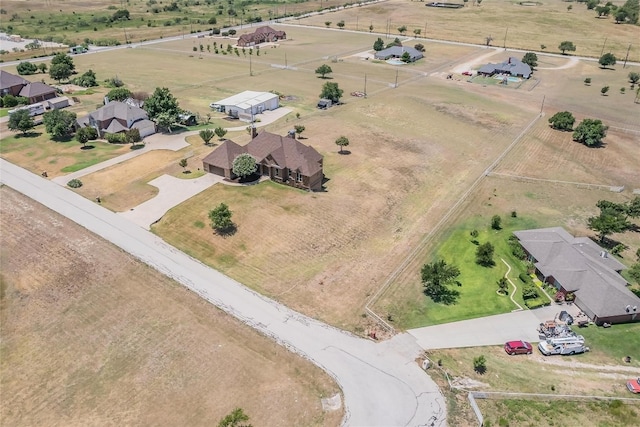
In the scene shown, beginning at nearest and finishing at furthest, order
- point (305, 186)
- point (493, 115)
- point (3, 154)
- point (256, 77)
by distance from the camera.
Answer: point (305, 186) → point (3, 154) → point (493, 115) → point (256, 77)

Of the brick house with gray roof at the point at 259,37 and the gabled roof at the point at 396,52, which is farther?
the brick house with gray roof at the point at 259,37

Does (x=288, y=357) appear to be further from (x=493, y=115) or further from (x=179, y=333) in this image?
(x=493, y=115)

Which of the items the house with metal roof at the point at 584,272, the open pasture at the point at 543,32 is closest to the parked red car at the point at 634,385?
the house with metal roof at the point at 584,272

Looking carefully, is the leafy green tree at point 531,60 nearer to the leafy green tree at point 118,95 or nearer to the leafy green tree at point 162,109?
the leafy green tree at point 162,109

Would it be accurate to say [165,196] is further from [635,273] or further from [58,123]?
[635,273]

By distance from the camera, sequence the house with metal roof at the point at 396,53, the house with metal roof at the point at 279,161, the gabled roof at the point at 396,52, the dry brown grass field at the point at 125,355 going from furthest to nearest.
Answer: the gabled roof at the point at 396,52 → the house with metal roof at the point at 396,53 → the house with metal roof at the point at 279,161 → the dry brown grass field at the point at 125,355

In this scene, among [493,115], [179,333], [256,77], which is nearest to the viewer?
[179,333]

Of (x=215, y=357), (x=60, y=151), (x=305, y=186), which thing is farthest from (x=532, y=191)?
(x=60, y=151)
